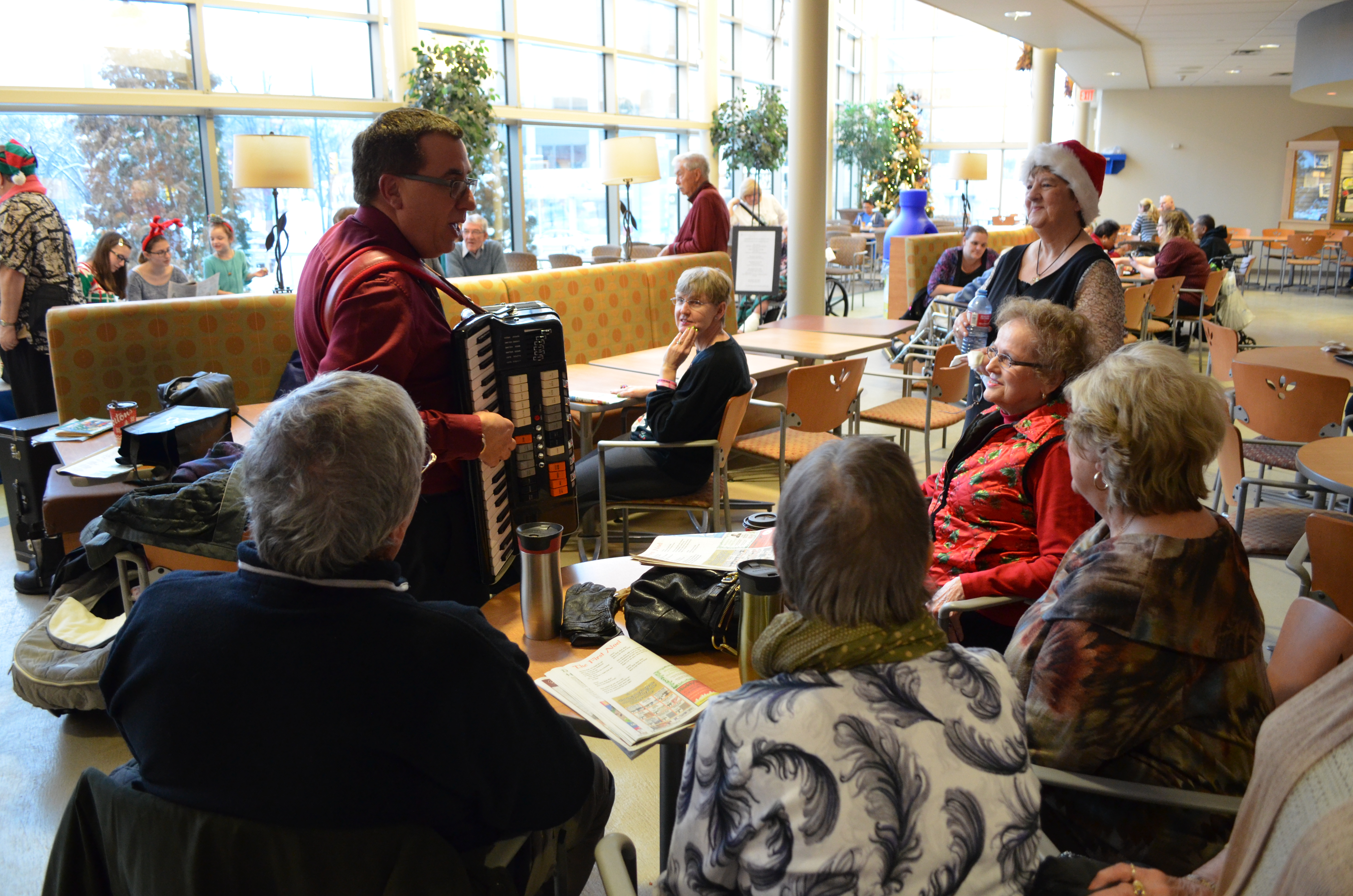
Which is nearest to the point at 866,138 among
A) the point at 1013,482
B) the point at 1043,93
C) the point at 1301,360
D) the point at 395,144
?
the point at 1043,93

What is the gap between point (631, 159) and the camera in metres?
6.48

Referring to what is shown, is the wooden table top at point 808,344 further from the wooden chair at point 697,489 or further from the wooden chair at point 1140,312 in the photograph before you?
the wooden chair at point 1140,312

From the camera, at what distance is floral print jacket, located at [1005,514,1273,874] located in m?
1.37

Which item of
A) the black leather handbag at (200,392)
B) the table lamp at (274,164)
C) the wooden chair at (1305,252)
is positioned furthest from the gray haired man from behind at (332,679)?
the wooden chair at (1305,252)

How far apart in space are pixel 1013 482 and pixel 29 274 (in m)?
4.72

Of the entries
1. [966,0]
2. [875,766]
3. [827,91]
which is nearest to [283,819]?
[875,766]

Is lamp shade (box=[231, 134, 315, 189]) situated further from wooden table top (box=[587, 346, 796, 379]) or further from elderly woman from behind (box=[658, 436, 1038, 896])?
elderly woman from behind (box=[658, 436, 1038, 896])

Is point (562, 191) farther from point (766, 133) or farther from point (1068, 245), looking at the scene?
point (1068, 245)

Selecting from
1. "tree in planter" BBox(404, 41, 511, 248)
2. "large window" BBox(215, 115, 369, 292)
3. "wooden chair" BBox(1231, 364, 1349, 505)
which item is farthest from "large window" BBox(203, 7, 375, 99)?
"wooden chair" BBox(1231, 364, 1349, 505)

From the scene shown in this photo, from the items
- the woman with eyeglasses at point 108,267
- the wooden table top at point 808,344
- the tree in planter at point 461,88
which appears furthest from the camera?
the tree in planter at point 461,88

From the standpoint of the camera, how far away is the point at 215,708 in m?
1.07

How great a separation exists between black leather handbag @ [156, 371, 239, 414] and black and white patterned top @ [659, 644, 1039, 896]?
9.86 ft

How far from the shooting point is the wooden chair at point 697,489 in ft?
11.2

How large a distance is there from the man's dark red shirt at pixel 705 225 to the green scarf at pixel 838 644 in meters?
5.67
